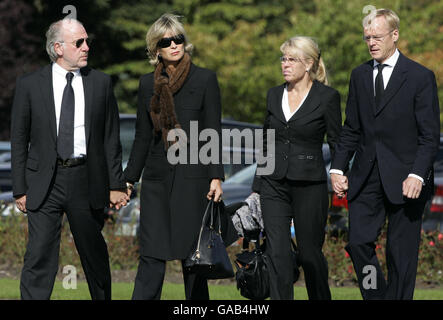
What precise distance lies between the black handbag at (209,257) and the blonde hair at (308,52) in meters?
1.43

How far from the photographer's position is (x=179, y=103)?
7.27m

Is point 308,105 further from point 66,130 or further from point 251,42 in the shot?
point 251,42

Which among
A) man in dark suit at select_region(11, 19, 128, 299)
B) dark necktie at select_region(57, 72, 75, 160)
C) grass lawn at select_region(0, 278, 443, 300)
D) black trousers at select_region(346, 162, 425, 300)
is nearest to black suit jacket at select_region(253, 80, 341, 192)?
black trousers at select_region(346, 162, 425, 300)

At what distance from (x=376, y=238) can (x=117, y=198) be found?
1.89m

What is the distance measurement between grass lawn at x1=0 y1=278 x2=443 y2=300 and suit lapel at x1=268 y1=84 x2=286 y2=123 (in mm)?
2336

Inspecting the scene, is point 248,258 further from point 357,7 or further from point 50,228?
point 357,7

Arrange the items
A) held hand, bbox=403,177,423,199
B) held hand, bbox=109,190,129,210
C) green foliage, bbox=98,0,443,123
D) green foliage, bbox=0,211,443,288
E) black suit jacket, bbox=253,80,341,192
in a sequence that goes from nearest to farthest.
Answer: held hand, bbox=403,177,423,199 < held hand, bbox=109,190,129,210 < black suit jacket, bbox=253,80,341,192 < green foliage, bbox=0,211,443,288 < green foliage, bbox=98,0,443,123

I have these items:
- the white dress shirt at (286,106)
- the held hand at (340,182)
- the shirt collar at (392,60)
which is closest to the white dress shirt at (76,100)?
the white dress shirt at (286,106)

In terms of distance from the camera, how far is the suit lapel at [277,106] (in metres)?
7.71

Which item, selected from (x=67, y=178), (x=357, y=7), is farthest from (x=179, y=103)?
(x=357, y=7)

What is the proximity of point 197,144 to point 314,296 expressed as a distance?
1511 millimetres

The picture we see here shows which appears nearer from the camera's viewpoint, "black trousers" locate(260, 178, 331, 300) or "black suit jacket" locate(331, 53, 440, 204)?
"black suit jacket" locate(331, 53, 440, 204)

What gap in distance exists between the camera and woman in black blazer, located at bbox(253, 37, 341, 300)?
24.8 ft

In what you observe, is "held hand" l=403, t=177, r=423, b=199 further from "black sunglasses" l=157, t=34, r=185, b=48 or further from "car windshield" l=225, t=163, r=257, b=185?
"car windshield" l=225, t=163, r=257, b=185
